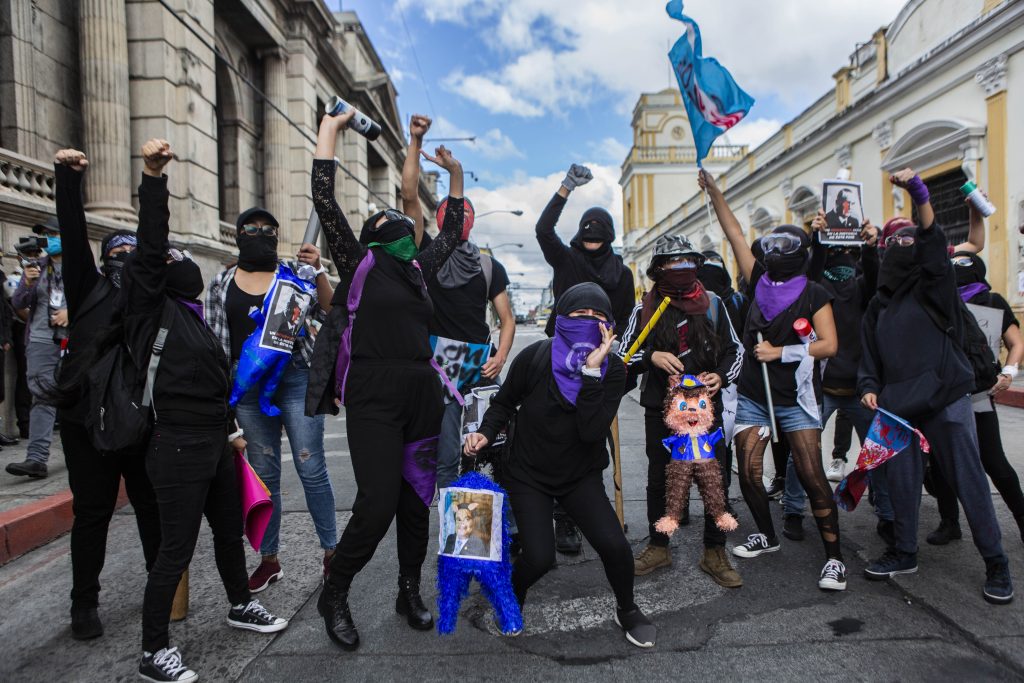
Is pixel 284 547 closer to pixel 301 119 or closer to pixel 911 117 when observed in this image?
pixel 301 119

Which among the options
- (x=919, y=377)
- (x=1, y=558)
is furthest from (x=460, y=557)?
(x=1, y=558)

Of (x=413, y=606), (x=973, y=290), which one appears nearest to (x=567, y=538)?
(x=413, y=606)

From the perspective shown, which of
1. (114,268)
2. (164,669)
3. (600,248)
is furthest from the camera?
(600,248)

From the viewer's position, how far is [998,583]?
3.19 metres

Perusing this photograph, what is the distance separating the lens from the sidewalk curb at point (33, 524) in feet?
13.5

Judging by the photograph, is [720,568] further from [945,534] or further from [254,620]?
[254,620]

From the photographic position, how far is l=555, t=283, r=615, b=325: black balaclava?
303cm

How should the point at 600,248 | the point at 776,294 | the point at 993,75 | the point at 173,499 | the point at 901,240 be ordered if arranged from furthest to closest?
the point at 993,75 < the point at 600,248 < the point at 776,294 < the point at 901,240 < the point at 173,499

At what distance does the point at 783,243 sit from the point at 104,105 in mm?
10431

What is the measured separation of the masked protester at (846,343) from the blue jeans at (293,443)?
9.71 feet

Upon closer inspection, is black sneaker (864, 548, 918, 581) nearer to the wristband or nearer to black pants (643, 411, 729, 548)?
black pants (643, 411, 729, 548)

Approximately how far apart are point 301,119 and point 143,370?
16.1m

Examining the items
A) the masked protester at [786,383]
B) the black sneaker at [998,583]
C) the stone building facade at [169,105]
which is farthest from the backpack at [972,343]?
the stone building facade at [169,105]

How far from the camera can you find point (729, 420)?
3.80 meters
